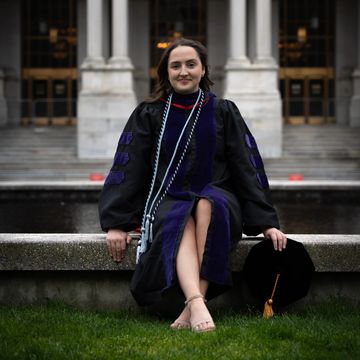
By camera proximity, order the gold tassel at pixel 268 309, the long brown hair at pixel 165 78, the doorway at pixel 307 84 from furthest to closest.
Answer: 1. the doorway at pixel 307 84
2. the long brown hair at pixel 165 78
3. the gold tassel at pixel 268 309

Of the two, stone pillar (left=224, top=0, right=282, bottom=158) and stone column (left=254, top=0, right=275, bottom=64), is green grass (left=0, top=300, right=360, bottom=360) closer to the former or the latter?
stone pillar (left=224, top=0, right=282, bottom=158)

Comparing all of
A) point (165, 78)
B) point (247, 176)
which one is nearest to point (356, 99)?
point (165, 78)

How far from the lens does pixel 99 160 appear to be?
26.4m

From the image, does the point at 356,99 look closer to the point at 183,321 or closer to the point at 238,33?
the point at 238,33

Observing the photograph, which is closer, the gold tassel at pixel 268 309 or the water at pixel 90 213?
the gold tassel at pixel 268 309

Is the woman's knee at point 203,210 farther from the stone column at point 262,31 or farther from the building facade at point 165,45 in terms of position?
the building facade at point 165,45

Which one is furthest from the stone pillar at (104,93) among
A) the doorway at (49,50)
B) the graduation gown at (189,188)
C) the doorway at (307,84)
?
the graduation gown at (189,188)

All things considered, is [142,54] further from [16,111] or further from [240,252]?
[240,252]

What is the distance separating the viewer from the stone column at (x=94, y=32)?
28.3 metres

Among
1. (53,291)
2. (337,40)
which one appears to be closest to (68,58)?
(337,40)

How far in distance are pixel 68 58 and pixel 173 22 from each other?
15.8ft

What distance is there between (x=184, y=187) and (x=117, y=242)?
57 centimetres

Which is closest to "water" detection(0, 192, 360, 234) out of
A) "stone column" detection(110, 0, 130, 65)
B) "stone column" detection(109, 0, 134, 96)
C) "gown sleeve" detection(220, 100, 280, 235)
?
"gown sleeve" detection(220, 100, 280, 235)

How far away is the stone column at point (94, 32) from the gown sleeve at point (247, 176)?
23376 mm
